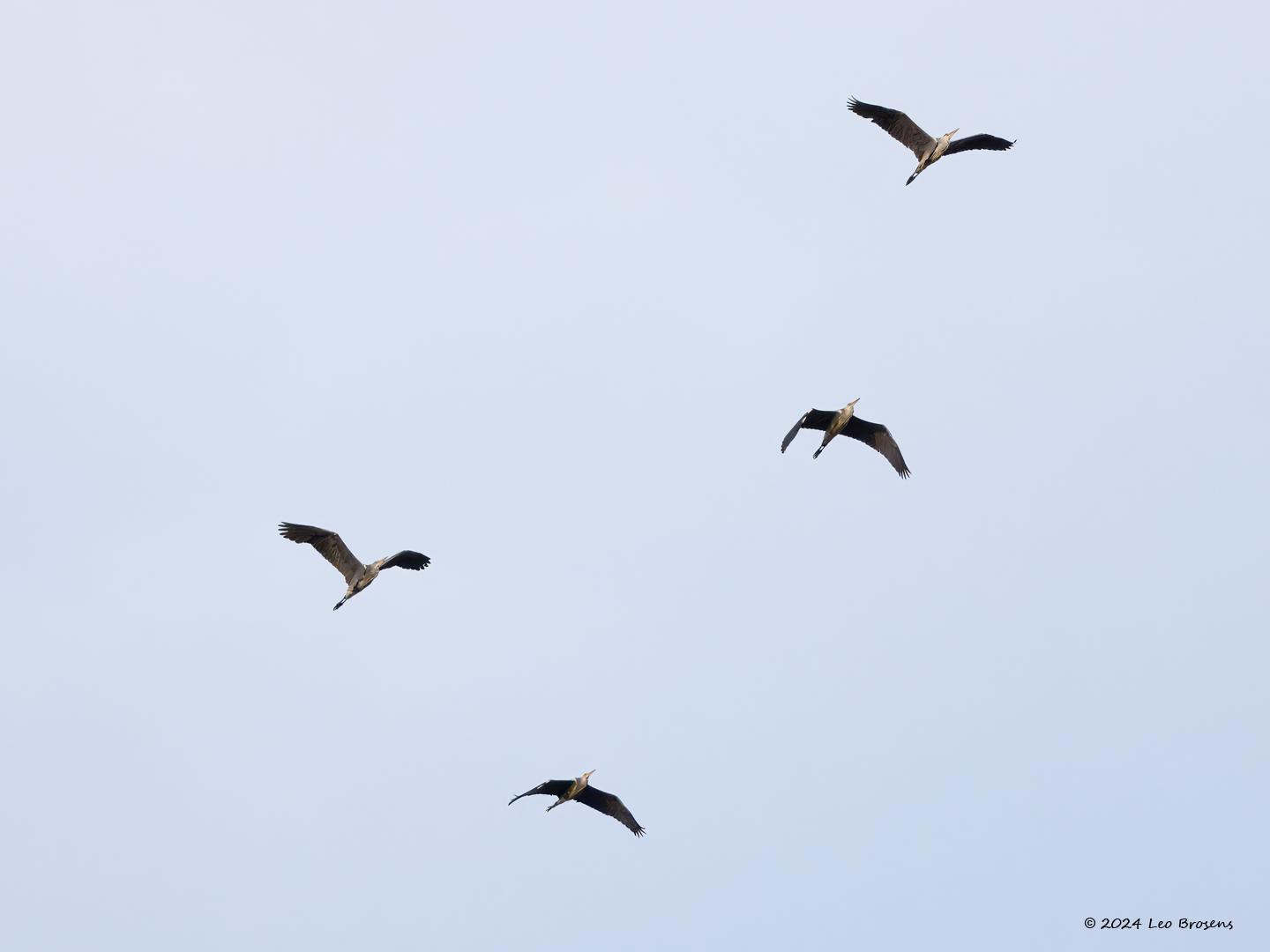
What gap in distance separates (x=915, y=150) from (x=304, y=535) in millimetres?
18445

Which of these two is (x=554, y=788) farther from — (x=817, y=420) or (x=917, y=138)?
(x=917, y=138)

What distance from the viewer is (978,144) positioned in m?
34.8

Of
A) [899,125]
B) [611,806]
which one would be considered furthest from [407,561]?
[899,125]

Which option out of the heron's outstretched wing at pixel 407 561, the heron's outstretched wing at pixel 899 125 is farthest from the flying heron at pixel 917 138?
the heron's outstretched wing at pixel 407 561

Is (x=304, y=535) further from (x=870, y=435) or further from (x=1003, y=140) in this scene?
(x=1003, y=140)

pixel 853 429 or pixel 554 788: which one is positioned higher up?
pixel 853 429

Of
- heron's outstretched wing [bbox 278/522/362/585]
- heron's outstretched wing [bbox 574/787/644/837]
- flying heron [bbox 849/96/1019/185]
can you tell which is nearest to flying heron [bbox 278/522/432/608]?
heron's outstretched wing [bbox 278/522/362/585]

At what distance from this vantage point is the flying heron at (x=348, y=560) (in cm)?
3272

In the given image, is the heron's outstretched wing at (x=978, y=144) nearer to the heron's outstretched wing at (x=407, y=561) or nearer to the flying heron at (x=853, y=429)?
the flying heron at (x=853, y=429)

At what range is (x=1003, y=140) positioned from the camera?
34969 millimetres

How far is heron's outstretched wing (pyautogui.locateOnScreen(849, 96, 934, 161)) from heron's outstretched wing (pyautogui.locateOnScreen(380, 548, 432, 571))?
623 inches

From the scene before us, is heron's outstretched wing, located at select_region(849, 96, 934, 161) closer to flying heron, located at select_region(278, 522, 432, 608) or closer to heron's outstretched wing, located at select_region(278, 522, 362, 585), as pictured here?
flying heron, located at select_region(278, 522, 432, 608)

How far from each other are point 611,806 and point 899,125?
62.2ft

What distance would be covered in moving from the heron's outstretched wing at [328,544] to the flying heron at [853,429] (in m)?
11.6
